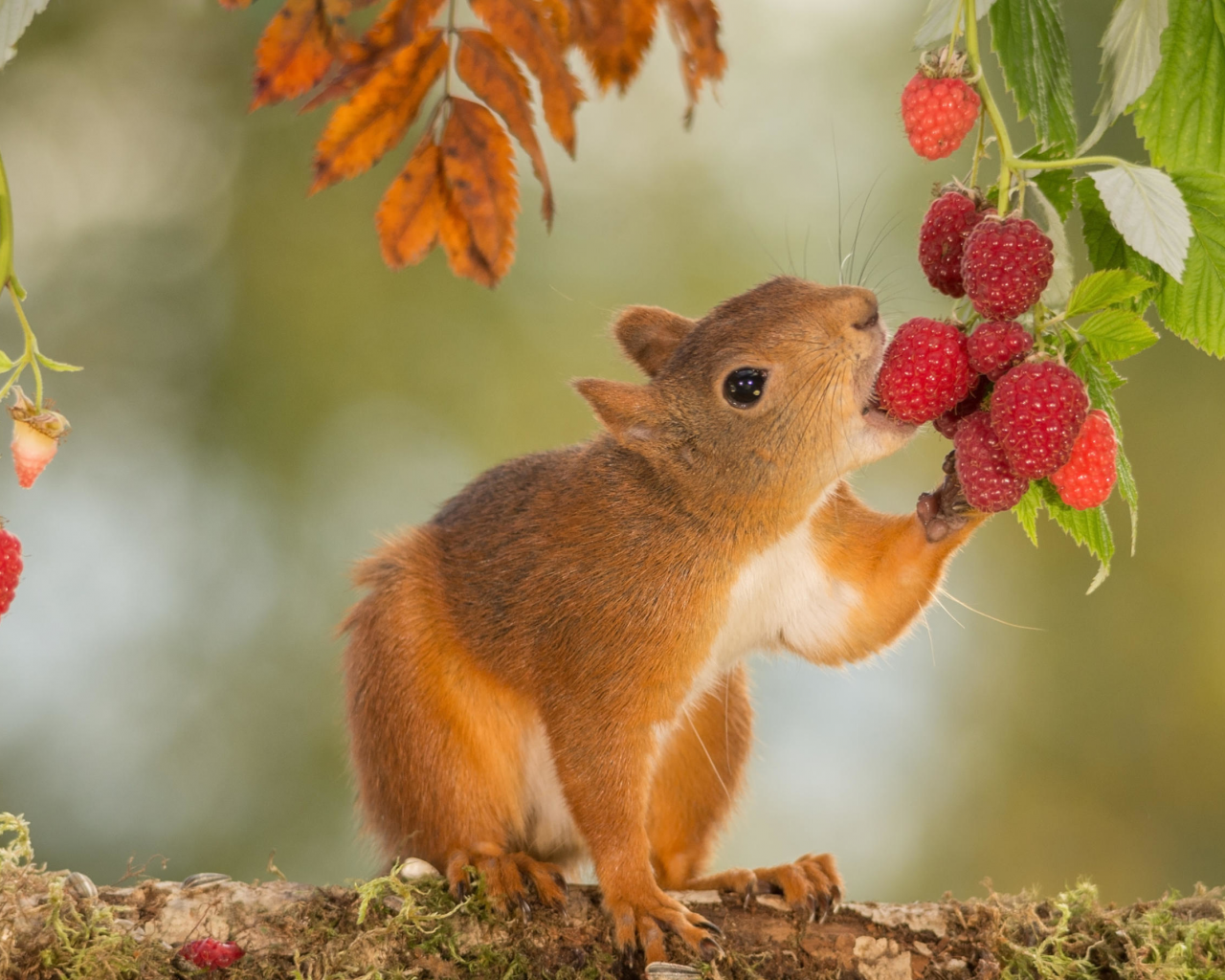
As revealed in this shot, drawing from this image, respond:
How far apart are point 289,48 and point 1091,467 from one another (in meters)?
1.02

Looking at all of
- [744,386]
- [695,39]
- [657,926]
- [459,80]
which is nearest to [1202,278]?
[695,39]

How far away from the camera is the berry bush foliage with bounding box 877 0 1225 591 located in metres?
1.41

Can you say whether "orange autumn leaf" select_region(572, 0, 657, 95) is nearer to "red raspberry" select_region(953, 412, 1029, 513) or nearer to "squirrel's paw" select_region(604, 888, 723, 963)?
"red raspberry" select_region(953, 412, 1029, 513)

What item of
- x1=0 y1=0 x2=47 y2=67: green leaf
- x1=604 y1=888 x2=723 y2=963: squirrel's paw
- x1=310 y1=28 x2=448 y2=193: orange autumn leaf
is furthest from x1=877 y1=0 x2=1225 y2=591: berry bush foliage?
x1=0 y1=0 x2=47 y2=67: green leaf

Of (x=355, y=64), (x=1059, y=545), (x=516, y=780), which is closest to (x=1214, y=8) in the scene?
(x=355, y=64)

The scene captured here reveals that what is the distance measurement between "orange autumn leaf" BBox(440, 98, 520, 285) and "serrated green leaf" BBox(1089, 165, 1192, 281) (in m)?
0.65

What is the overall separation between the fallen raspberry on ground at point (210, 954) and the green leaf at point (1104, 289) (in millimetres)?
1450

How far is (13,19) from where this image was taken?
124 cm

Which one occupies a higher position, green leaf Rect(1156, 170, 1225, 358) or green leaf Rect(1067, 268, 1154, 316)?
green leaf Rect(1156, 170, 1225, 358)

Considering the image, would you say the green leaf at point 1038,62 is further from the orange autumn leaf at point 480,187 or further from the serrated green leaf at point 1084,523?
the orange autumn leaf at point 480,187

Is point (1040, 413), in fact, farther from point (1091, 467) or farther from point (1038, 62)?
point (1038, 62)

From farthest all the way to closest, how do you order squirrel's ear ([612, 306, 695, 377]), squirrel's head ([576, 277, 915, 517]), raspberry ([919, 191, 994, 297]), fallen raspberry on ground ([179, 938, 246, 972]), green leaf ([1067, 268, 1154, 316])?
squirrel's ear ([612, 306, 695, 377]), squirrel's head ([576, 277, 915, 517]), fallen raspberry on ground ([179, 938, 246, 972]), raspberry ([919, 191, 994, 297]), green leaf ([1067, 268, 1154, 316])

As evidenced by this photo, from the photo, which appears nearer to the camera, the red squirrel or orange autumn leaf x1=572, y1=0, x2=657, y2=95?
orange autumn leaf x1=572, y1=0, x2=657, y2=95

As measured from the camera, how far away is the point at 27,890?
6.39 ft
